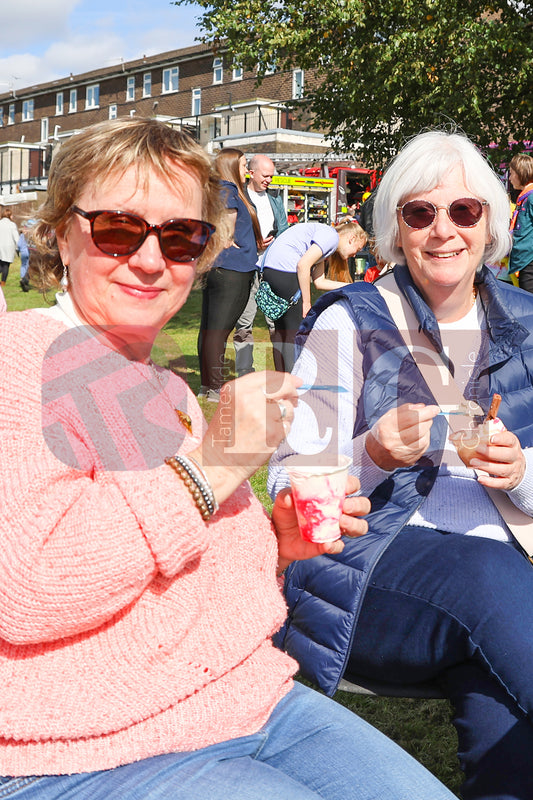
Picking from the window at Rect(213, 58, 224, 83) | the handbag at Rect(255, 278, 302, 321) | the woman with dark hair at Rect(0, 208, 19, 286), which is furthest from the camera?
the window at Rect(213, 58, 224, 83)

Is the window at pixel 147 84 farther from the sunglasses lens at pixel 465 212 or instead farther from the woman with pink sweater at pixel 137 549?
the woman with pink sweater at pixel 137 549

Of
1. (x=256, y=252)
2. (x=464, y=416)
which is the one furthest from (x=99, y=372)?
(x=256, y=252)

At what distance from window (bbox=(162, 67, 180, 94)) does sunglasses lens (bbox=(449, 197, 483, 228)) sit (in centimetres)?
5024

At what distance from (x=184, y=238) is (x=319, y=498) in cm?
63

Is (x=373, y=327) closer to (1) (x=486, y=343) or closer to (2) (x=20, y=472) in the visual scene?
(1) (x=486, y=343)

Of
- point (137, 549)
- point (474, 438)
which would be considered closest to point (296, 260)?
point (474, 438)

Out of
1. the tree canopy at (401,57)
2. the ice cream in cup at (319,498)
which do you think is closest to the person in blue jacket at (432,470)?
the ice cream in cup at (319,498)

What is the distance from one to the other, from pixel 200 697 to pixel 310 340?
1282 mm

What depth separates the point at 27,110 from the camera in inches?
2382

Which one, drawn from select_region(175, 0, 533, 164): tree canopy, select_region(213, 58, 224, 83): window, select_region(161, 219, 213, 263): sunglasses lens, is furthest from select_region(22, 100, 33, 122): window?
select_region(161, 219, 213, 263): sunglasses lens

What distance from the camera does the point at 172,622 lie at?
4.55 ft

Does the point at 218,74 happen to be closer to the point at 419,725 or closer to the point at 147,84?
the point at 147,84

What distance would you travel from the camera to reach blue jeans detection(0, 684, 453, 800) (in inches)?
52.4

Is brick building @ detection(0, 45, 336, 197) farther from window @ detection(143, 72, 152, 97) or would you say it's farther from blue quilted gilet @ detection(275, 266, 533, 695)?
blue quilted gilet @ detection(275, 266, 533, 695)
